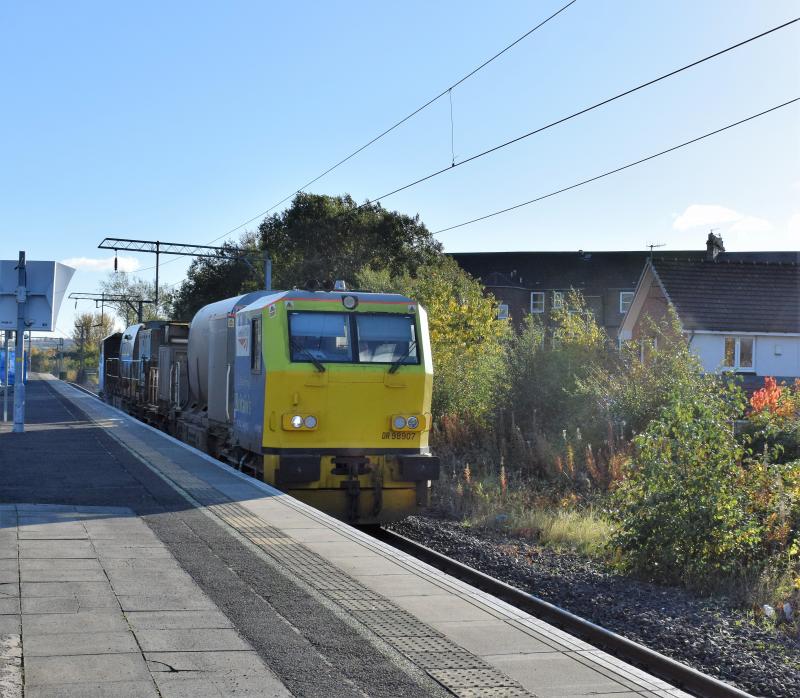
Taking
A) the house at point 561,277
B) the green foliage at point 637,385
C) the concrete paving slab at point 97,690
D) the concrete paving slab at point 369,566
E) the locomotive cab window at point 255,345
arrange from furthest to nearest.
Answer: the house at point 561,277
the green foliage at point 637,385
the locomotive cab window at point 255,345
the concrete paving slab at point 369,566
the concrete paving slab at point 97,690

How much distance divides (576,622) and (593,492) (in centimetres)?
735

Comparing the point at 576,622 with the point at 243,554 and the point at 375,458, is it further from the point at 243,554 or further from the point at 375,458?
the point at 375,458

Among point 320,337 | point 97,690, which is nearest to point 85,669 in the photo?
point 97,690

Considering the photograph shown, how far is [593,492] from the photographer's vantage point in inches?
620

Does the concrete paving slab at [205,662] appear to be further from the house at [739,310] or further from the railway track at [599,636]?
the house at [739,310]

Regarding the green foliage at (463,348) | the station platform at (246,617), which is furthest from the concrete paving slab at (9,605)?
→ the green foliage at (463,348)

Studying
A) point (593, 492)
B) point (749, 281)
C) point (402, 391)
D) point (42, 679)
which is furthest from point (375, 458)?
point (749, 281)

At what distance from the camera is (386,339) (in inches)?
538

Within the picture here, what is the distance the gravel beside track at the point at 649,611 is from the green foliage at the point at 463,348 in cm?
939

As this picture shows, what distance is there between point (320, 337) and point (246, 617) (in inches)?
278

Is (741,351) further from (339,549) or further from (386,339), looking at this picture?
(339,549)

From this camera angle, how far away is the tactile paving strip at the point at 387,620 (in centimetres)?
551

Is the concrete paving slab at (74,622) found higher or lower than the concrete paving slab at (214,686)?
higher

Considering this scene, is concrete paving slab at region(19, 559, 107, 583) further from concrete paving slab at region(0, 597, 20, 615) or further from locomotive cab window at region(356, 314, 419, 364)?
locomotive cab window at region(356, 314, 419, 364)
